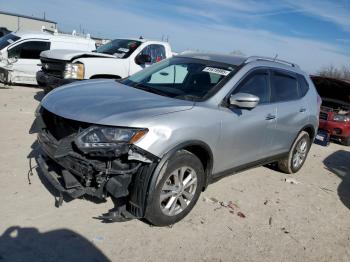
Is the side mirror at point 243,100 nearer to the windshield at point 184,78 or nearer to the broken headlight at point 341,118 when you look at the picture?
the windshield at point 184,78

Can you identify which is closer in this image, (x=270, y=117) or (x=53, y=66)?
(x=270, y=117)

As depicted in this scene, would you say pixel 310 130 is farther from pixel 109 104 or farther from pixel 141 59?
pixel 141 59

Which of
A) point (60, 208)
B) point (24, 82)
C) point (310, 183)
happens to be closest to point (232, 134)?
point (60, 208)

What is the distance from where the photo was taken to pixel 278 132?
541 centimetres

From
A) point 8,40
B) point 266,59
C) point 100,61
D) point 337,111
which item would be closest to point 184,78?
point 266,59

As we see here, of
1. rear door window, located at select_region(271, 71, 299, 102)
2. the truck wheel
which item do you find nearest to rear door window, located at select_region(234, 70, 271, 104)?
rear door window, located at select_region(271, 71, 299, 102)

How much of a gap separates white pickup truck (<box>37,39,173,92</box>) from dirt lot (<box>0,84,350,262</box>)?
263 cm

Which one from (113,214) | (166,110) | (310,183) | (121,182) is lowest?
(310,183)

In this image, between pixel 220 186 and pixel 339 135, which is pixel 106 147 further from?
pixel 339 135

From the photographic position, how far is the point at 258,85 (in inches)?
197

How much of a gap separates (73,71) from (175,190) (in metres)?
5.16

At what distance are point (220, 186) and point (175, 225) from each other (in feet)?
4.84

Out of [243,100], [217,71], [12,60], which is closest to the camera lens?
[243,100]

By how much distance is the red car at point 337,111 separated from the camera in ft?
32.3
